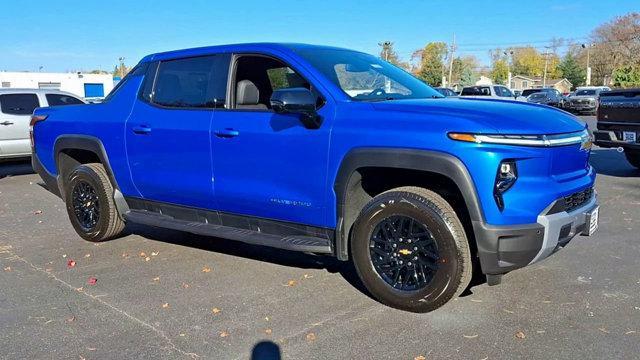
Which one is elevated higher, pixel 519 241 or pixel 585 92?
pixel 585 92

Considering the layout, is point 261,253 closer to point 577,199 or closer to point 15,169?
point 577,199

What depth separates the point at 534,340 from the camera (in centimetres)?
350

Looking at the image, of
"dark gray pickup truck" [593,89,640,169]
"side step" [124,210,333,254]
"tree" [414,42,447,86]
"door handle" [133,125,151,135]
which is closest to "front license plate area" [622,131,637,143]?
"dark gray pickup truck" [593,89,640,169]

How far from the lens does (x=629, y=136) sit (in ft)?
29.8

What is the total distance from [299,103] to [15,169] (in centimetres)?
1112

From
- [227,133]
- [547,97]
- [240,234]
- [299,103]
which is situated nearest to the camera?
[299,103]

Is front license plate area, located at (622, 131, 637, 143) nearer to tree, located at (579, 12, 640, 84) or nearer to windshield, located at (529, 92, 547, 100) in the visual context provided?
windshield, located at (529, 92, 547, 100)

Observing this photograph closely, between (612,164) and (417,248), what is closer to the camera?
(417,248)

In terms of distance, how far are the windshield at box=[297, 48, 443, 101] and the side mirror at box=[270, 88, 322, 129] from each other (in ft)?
1.10

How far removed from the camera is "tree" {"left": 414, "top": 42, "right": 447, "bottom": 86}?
83.5 meters

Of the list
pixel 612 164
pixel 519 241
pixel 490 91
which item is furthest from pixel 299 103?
pixel 490 91

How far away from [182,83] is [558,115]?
3199 millimetres

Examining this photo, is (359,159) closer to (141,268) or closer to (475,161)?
(475,161)

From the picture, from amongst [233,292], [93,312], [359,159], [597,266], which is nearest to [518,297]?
[597,266]
